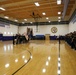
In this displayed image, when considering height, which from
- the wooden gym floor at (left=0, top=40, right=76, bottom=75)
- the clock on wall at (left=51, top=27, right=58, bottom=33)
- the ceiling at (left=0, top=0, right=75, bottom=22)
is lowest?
the wooden gym floor at (left=0, top=40, right=76, bottom=75)

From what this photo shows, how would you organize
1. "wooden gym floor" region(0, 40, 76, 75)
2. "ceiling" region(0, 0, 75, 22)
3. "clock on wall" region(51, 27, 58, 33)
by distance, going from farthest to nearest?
"clock on wall" region(51, 27, 58, 33), "ceiling" region(0, 0, 75, 22), "wooden gym floor" region(0, 40, 76, 75)

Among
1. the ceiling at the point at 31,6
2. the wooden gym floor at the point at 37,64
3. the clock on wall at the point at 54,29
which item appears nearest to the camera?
the wooden gym floor at the point at 37,64

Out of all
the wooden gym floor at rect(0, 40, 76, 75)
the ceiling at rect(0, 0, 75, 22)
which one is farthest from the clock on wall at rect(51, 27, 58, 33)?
the wooden gym floor at rect(0, 40, 76, 75)

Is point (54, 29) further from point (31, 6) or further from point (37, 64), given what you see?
point (37, 64)

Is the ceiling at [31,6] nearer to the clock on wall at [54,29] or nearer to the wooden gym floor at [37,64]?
the wooden gym floor at [37,64]

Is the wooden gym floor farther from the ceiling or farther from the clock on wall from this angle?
the clock on wall

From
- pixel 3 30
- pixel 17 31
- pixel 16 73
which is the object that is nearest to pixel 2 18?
pixel 3 30

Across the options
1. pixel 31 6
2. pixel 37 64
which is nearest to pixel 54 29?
pixel 31 6

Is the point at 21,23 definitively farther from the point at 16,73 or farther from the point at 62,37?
the point at 16,73

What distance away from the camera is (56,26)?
2339cm

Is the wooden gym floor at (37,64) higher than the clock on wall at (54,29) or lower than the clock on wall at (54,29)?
lower

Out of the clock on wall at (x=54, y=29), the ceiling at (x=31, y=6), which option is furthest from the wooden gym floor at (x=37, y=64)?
the clock on wall at (x=54, y=29)

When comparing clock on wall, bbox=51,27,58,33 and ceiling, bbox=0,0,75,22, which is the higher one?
ceiling, bbox=0,0,75,22

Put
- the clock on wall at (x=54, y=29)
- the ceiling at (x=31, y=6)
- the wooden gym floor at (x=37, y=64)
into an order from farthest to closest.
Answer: the clock on wall at (x=54, y=29)
the ceiling at (x=31, y=6)
the wooden gym floor at (x=37, y=64)
